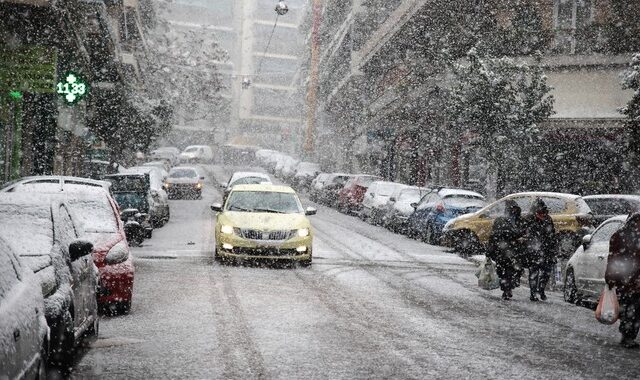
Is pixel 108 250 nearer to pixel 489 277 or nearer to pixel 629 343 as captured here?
pixel 629 343

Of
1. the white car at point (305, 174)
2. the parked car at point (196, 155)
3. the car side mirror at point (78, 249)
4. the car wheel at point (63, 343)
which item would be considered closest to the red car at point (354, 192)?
the white car at point (305, 174)

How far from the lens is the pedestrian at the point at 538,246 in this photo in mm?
14109

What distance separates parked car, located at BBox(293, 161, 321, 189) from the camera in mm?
56562

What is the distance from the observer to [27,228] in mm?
7320

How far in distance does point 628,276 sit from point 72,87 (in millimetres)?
10972

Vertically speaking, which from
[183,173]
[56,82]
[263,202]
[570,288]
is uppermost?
[56,82]

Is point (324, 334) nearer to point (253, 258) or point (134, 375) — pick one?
point (134, 375)

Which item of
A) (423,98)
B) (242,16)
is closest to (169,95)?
(423,98)

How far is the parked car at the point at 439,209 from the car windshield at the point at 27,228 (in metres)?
16.8

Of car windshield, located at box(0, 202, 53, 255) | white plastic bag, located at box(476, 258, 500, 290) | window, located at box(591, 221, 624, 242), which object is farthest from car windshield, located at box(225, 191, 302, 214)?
car windshield, located at box(0, 202, 53, 255)

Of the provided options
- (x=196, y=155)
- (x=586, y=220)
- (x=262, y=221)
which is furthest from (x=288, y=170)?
(x=262, y=221)

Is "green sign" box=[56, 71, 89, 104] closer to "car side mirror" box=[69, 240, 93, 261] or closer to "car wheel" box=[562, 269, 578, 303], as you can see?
"car wheel" box=[562, 269, 578, 303]

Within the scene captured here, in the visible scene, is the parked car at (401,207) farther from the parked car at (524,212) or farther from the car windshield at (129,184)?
the car windshield at (129,184)

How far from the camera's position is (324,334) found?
9.56 m
